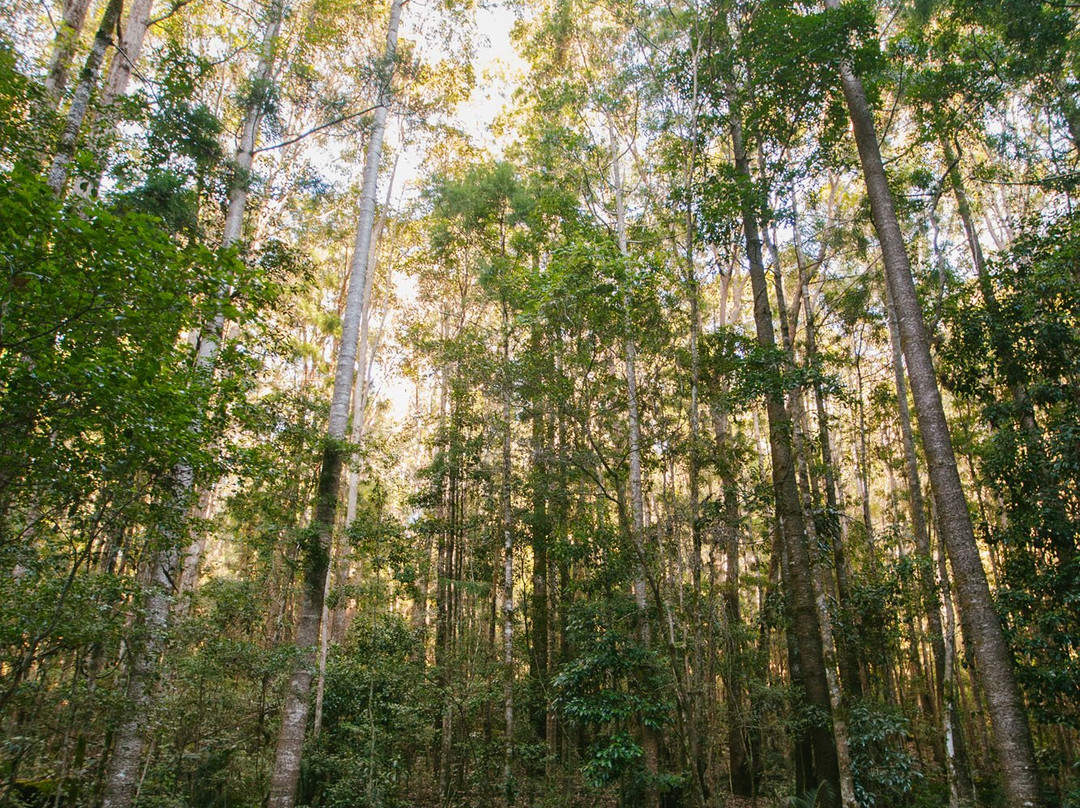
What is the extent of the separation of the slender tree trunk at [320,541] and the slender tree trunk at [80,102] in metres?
3.50

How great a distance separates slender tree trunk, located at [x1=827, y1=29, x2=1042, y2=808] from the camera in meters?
5.02

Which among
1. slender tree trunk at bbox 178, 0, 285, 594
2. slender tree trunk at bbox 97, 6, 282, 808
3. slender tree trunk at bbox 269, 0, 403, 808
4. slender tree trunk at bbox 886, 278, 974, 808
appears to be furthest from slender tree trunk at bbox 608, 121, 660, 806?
slender tree trunk at bbox 178, 0, 285, 594

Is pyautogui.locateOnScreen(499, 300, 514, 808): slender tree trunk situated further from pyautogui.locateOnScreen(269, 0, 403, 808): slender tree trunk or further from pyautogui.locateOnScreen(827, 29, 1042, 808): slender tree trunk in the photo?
pyautogui.locateOnScreen(827, 29, 1042, 808): slender tree trunk

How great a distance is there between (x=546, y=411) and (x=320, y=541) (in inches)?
177

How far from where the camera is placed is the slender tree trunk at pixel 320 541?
6.49 m

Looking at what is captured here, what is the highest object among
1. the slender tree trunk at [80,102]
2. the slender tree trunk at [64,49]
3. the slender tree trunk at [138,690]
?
the slender tree trunk at [64,49]

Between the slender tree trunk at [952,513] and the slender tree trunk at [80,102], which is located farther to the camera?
the slender tree trunk at [80,102]

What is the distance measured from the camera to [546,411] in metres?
10.2

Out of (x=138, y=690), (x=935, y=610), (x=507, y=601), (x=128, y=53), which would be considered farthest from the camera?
(x=935, y=610)

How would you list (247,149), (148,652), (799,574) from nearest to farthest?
(148,652) < (799,574) < (247,149)

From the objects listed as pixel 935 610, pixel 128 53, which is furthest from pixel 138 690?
pixel 935 610

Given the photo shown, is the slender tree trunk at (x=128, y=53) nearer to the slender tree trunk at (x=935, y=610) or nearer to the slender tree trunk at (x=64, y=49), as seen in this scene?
the slender tree trunk at (x=64, y=49)

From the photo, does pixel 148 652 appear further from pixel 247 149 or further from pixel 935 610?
pixel 935 610

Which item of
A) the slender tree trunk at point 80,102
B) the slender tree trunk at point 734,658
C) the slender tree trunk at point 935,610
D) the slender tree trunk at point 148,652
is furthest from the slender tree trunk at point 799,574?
the slender tree trunk at point 80,102
